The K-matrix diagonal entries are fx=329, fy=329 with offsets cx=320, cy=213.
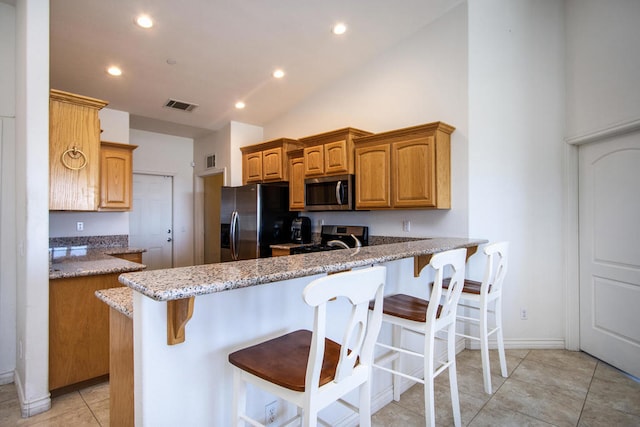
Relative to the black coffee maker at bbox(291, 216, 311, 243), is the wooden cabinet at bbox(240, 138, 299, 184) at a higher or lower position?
higher

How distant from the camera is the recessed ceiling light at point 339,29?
340cm

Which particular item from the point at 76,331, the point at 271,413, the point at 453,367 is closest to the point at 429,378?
the point at 453,367

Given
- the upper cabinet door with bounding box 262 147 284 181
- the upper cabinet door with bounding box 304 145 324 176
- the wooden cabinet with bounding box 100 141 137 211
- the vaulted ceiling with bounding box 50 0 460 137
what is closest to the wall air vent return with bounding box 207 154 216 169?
the vaulted ceiling with bounding box 50 0 460 137

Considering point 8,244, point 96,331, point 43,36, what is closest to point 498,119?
point 43,36

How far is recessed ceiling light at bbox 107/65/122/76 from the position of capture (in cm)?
364

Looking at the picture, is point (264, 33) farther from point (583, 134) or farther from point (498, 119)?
point (583, 134)

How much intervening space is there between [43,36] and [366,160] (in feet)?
9.29

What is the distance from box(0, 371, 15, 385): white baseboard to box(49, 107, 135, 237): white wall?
1.65 m

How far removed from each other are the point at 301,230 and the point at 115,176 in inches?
91.1

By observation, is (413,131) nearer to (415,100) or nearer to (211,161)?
(415,100)

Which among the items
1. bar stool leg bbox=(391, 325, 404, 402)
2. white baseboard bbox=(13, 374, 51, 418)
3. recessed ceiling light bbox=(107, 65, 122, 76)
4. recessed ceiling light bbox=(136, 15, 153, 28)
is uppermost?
recessed ceiling light bbox=(136, 15, 153, 28)

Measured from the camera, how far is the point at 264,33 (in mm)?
3402

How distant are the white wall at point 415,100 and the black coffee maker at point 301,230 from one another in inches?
6.2

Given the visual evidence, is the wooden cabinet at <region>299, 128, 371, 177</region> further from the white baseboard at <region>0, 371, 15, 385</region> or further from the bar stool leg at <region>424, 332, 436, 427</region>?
the white baseboard at <region>0, 371, 15, 385</region>
